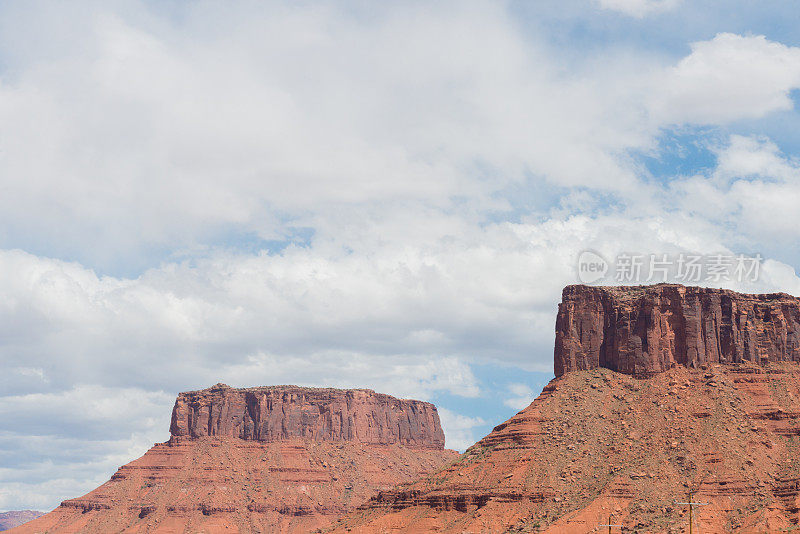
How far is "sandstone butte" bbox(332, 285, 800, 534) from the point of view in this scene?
156 meters

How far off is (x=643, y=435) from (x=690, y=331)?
21485 mm

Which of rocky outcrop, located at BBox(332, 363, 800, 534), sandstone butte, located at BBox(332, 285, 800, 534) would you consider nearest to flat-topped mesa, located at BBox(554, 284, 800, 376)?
sandstone butte, located at BBox(332, 285, 800, 534)

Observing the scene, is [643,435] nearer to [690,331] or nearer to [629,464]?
[629,464]

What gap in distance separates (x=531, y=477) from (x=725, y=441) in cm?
2739

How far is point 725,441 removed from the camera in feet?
547

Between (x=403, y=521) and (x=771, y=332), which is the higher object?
(x=771, y=332)

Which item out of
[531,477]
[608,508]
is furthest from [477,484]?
[608,508]

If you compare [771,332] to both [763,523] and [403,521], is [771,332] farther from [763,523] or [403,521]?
[403,521]

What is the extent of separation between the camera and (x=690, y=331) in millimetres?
185750

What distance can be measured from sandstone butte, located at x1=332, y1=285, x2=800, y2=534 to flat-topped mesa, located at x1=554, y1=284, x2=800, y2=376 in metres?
0.20

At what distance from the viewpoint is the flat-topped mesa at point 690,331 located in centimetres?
18600

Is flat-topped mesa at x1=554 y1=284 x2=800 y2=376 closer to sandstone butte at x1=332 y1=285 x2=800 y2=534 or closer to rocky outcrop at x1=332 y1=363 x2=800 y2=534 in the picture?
sandstone butte at x1=332 y1=285 x2=800 y2=534

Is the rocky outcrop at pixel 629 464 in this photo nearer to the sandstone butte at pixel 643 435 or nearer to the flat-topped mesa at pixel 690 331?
the sandstone butte at pixel 643 435

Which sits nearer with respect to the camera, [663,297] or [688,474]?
[688,474]
